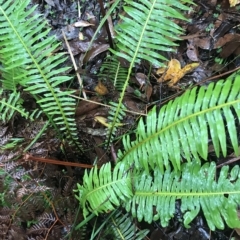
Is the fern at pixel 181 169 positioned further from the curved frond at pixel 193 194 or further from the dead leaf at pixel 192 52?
the dead leaf at pixel 192 52

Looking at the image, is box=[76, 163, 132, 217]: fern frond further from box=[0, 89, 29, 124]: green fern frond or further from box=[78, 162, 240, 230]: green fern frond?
box=[0, 89, 29, 124]: green fern frond

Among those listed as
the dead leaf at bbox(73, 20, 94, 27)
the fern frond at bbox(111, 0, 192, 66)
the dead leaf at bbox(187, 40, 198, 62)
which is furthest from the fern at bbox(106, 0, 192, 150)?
the dead leaf at bbox(73, 20, 94, 27)

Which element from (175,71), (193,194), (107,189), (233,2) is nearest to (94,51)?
(175,71)

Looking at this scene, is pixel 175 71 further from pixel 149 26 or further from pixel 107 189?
pixel 107 189

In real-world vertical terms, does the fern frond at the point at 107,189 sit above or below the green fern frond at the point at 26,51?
below

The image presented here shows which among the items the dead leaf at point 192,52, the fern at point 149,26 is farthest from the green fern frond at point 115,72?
the dead leaf at point 192,52

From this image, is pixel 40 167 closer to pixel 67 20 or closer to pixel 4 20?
pixel 4 20

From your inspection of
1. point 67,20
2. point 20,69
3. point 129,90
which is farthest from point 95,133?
point 67,20
